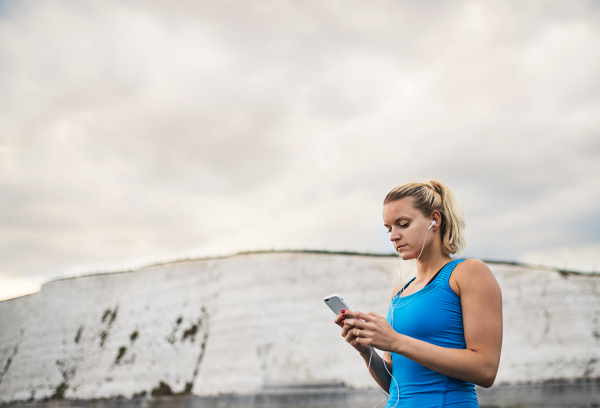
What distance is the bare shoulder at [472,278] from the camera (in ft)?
5.39

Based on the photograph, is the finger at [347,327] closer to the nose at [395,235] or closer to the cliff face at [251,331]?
the nose at [395,235]

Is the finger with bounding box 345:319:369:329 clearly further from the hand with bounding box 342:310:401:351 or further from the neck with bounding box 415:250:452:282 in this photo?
the neck with bounding box 415:250:452:282

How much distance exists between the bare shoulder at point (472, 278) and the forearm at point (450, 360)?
0.79ft

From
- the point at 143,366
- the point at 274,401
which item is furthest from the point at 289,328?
the point at 143,366

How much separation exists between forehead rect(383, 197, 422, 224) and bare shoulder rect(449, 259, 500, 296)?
303 millimetres

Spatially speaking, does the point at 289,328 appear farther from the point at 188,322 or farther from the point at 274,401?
the point at 188,322

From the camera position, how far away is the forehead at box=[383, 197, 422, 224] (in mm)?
1898

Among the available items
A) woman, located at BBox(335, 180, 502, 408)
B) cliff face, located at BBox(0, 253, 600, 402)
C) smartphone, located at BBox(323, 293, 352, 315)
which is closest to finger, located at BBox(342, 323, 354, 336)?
woman, located at BBox(335, 180, 502, 408)

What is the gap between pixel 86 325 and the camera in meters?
31.7

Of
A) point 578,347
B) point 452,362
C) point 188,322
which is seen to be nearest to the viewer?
point 452,362

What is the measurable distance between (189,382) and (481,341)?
80.3 ft

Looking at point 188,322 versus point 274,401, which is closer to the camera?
point 274,401

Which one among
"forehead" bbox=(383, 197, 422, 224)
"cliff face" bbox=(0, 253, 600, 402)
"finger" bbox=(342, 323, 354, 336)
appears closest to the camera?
"finger" bbox=(342, 323, 354, 336)

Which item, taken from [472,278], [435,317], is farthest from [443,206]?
[435,317]
